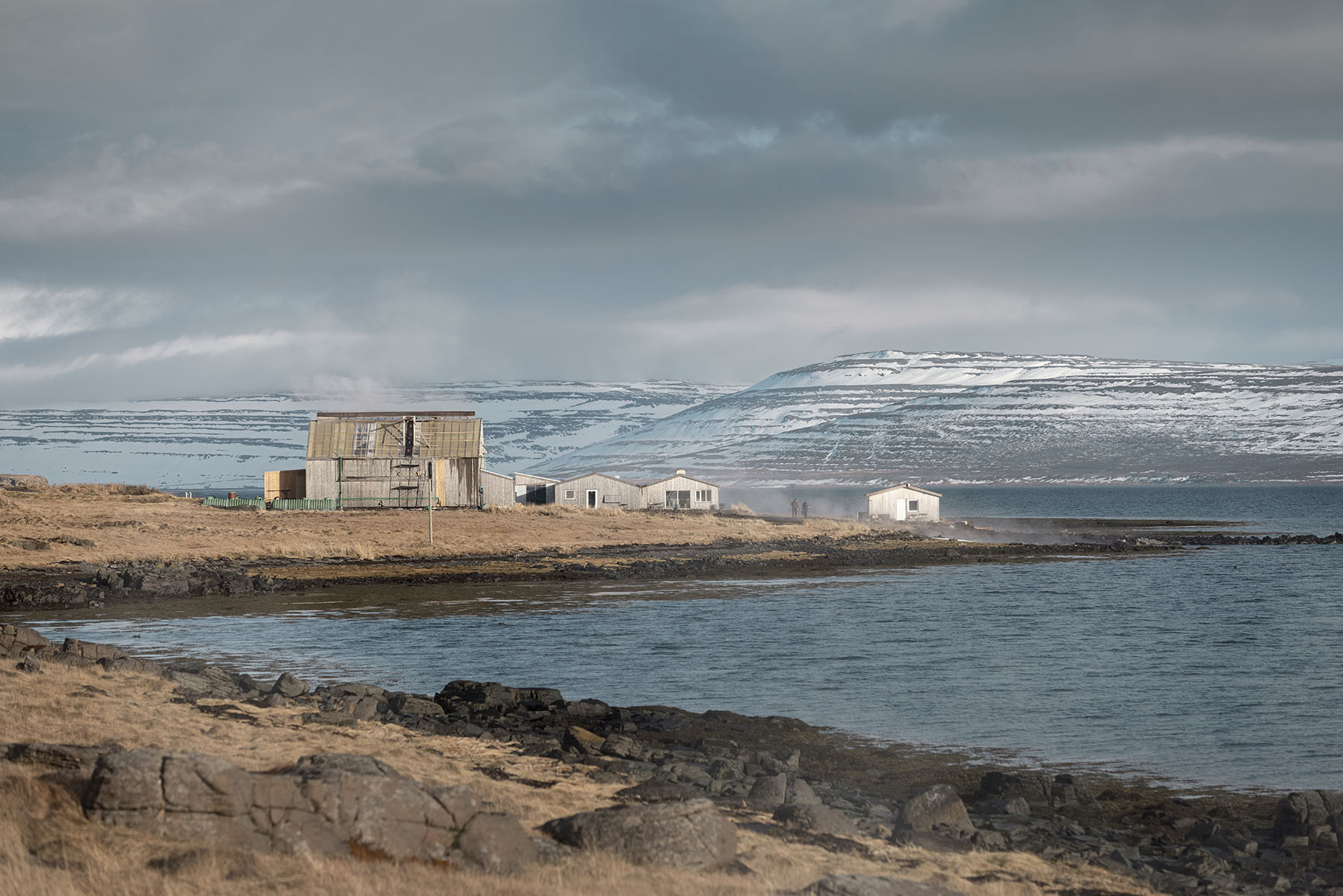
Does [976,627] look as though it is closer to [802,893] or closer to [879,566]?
[879,566]

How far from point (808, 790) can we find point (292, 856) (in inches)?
331

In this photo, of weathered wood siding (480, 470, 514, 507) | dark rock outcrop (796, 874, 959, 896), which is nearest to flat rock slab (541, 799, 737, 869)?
dark rock outcrop (796, 874, 959, 896)

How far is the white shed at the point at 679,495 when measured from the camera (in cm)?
10000

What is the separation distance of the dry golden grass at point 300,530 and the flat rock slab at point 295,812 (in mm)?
47472

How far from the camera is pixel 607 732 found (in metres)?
21.2

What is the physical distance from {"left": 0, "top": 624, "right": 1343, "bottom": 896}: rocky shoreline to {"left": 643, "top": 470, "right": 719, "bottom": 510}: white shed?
7484cm

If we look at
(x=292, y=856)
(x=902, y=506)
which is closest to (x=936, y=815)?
(x=292, y=856)

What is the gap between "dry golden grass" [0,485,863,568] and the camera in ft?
196

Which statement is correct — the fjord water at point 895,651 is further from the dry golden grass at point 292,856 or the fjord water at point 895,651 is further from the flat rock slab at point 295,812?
the flat rock slab at point 295,812

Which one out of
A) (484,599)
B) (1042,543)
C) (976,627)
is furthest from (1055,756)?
(1042,543)

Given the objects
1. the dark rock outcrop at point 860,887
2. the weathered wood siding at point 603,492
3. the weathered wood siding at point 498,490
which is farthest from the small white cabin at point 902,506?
the dark rock outcrop at point 860,887

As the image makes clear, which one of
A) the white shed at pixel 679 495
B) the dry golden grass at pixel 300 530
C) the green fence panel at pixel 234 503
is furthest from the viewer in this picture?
the white shed at pixel 679 495

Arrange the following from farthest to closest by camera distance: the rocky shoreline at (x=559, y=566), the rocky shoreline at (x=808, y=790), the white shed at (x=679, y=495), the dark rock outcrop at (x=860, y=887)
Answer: the white shed at (x=679, y=495) < the rocky shoreline at (x=559, y=566) < the rocky shoreline at (x=808, y=790) < the dark rock outcrop at (x=860, y=887)

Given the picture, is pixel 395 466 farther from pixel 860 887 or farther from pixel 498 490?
pixel 860 887
